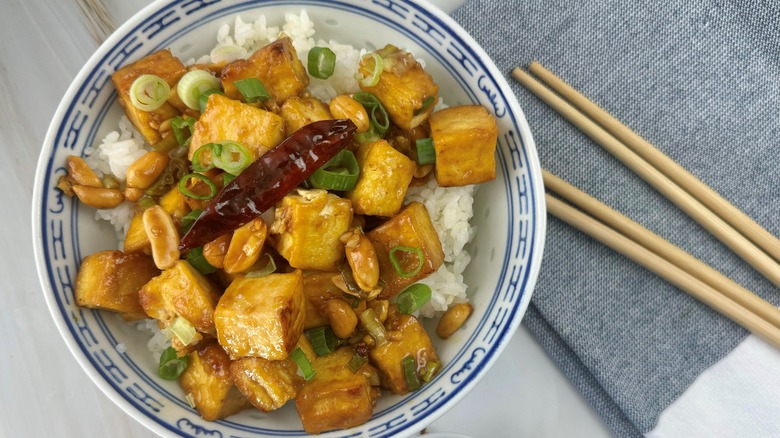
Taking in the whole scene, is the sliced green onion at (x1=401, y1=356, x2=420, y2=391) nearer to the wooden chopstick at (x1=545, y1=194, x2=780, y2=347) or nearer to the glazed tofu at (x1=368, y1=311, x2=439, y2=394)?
the glazed tofu at (x1=368, y1=311, x2=439, y2=394)

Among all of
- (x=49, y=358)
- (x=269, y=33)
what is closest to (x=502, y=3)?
(x=269, y=33)

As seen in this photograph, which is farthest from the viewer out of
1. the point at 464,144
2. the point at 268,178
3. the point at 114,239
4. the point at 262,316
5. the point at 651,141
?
the point at 651,141

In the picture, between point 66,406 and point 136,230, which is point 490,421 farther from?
point 66,406

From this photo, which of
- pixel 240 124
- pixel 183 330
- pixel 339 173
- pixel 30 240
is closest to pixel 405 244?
pixel 339 173

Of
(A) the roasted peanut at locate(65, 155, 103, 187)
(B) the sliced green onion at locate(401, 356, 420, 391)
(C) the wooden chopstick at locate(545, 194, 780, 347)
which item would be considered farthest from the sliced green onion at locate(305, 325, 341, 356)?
(C) the wooden chopstick at locate(545, 194, 780, 347)

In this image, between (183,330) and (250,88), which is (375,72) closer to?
(250,88)

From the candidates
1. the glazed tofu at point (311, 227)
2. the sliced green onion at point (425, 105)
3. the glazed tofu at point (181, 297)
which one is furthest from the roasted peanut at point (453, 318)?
the glazed tofu at point (181, 297)
